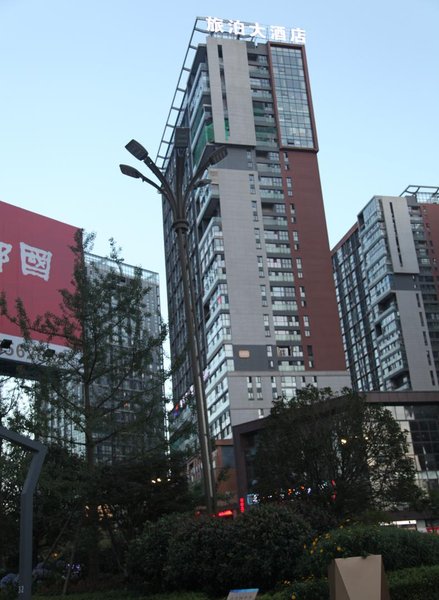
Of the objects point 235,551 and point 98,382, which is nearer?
point 235,551

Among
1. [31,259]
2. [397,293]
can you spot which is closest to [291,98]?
[397,293]

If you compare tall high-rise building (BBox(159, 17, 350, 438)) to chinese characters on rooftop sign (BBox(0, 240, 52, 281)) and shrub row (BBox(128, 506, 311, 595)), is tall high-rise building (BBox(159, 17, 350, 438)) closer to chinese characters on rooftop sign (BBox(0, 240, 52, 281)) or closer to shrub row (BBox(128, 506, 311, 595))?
chinese characters on rooftop sign (BBox(0, 240, 52, 281))

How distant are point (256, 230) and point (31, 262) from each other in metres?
60.9

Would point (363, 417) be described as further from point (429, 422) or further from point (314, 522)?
point (429, 422)

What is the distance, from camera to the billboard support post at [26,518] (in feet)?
39.7

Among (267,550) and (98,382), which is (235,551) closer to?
(267,550)

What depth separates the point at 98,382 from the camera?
69.2 feet

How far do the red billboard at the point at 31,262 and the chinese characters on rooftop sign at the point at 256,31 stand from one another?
74.6m

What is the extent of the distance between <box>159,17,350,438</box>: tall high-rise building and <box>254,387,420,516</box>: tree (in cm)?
5424

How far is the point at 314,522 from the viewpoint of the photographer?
1603 cm

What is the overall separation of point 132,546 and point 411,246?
120241 mm

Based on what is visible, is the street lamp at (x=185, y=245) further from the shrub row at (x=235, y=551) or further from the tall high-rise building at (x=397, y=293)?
the tall high-rise building at (x=397, y=293)

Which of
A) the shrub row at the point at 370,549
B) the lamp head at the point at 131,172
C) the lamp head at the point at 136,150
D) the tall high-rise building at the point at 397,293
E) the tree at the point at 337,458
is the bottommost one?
the shrub row at the point at 370,549

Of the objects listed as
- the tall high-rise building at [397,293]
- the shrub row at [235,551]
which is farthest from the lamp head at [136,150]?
the tall high-rise building at [397,293]
